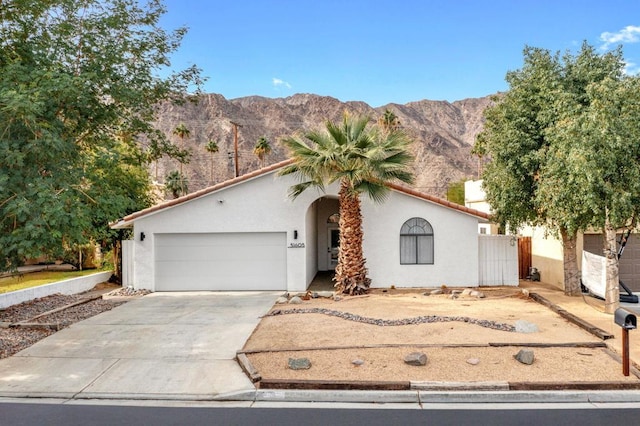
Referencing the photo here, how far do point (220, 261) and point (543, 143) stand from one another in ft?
37.8

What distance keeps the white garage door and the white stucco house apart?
0.04m

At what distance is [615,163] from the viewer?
1143 cm

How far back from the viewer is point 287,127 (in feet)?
412

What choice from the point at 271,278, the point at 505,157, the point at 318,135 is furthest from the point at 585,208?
the point at 271,278

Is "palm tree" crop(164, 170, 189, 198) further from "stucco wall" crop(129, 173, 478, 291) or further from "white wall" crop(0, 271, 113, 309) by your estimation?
"stucco wall" crop(129, 173, 478, 291)

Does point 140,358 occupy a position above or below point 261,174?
below

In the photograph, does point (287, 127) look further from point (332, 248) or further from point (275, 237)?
point (275, 237)

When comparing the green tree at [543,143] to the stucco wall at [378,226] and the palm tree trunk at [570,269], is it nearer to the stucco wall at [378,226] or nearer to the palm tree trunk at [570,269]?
the palm tree trunk at [570,269]

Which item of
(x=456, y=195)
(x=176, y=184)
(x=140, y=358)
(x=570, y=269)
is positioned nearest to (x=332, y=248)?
(x=570, y=269)

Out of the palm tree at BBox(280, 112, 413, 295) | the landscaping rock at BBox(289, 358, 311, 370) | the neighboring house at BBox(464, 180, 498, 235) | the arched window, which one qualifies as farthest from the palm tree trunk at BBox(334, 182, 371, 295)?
the neighboring house at BBox(464, 180, 498, 235)

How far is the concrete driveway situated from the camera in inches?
283

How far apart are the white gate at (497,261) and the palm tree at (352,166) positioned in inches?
171

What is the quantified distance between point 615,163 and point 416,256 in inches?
278

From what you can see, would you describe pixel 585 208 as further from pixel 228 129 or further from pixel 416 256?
pixel 228 129
